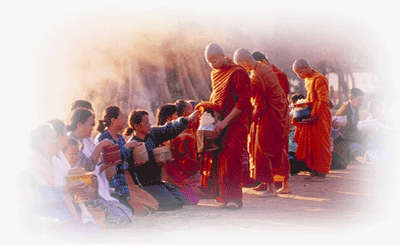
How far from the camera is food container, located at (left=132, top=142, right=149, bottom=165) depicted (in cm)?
577

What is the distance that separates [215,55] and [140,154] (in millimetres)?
1735

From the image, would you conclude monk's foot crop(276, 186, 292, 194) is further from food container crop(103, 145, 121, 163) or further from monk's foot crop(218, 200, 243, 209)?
food container crop(103, 145, 121, 163)

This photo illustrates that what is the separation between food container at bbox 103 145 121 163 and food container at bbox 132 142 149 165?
21.4 inches

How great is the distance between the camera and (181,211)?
6379mm

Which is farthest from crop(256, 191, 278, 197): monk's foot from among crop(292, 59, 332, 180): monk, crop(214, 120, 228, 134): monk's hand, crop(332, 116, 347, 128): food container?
crop(332, 116, 347, 128): food container

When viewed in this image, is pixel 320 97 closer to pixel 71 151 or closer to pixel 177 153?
pixel 177 153

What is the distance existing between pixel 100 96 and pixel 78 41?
4.91ft

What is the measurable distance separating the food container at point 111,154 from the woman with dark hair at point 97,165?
0.15ft

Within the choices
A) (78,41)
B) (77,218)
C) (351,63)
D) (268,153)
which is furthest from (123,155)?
(351,63)

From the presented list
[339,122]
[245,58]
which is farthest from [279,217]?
[339,122]

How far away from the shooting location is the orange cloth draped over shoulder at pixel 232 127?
6.54 meters

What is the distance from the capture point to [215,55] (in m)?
6.63

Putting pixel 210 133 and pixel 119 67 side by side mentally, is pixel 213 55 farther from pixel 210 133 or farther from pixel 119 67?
pixel 119 67

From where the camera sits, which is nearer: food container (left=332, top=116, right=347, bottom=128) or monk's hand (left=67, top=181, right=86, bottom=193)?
monk's hand (left=67, top=181, right=86, bottom=193)
